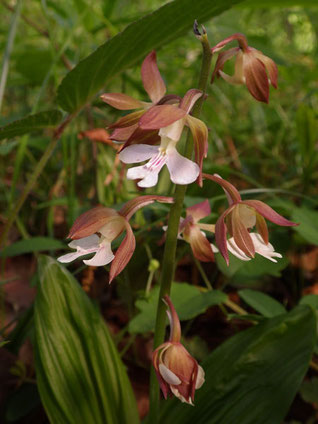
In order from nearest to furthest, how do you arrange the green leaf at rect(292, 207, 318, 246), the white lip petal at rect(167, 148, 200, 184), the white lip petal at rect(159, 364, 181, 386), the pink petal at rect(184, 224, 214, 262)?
1. the white lip petal at rect(167, 148, 200, 184)
2. the white lip petal at rect(159, 364, 181, 386)
3. the pink petal at rect(184, 224, 214, 262)
4. the green leaf at rect(292, 207, 318, 246)

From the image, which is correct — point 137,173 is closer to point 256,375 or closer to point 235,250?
point 235,250

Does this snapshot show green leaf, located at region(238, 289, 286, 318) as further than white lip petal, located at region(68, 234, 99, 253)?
Yes

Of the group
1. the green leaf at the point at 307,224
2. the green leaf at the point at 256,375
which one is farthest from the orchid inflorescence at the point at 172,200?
the green leaf at the point at 307,224

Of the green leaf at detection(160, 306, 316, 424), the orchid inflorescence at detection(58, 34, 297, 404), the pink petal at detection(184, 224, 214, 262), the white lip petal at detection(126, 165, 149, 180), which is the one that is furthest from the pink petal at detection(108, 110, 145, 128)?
the green leaf at detection(160, 306, 316, 424)

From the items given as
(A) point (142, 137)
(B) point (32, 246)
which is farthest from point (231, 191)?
(B) point (32, 246)

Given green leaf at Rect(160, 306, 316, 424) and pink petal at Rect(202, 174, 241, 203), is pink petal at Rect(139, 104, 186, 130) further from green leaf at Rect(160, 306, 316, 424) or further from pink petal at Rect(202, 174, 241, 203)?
green leaf at Rect(160, 306, 316, 424)

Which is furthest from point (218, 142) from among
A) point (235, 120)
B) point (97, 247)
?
point (97, 247)

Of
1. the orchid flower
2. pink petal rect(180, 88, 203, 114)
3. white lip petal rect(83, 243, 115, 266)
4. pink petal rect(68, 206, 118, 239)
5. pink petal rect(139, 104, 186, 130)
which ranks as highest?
pink petal rect(139, 104, 186, 130)
